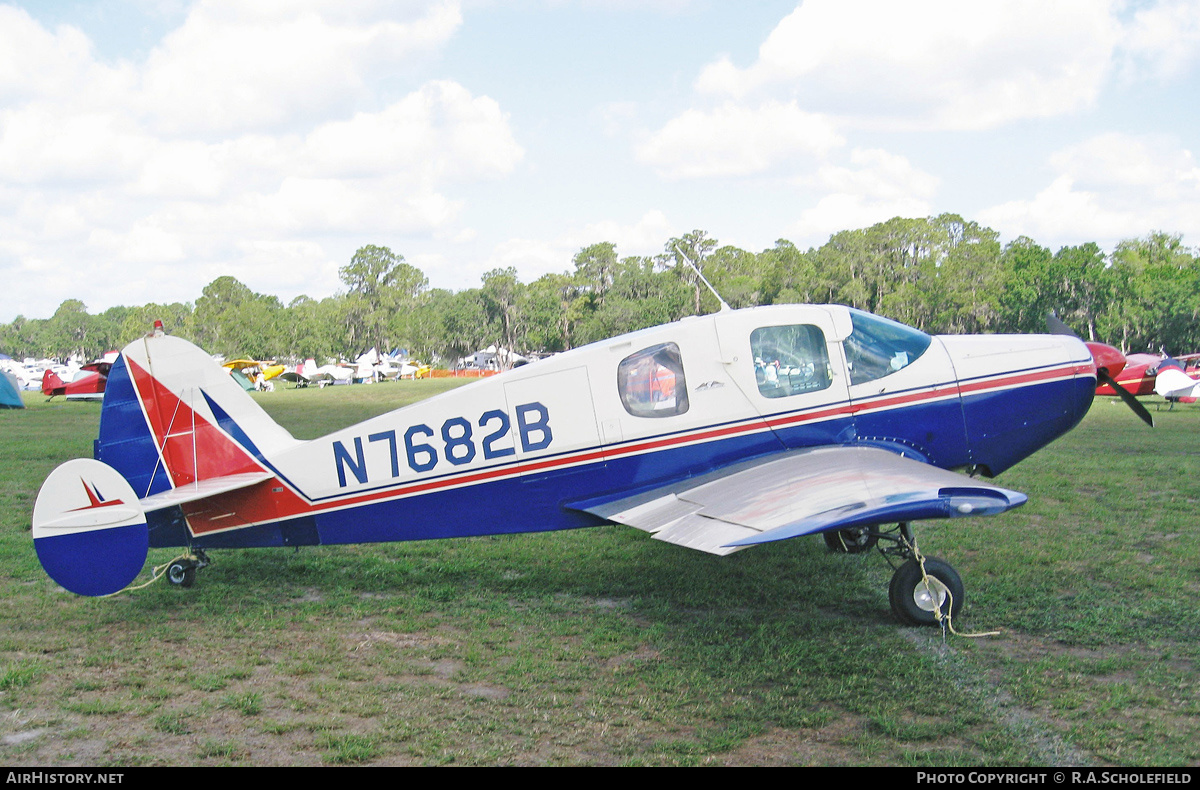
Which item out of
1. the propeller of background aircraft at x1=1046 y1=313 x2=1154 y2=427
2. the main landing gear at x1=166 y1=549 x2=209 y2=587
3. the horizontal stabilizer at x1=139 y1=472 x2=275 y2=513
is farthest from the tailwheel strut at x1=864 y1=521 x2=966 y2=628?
the main landing gear at x1=166 y1=549 x2=209 y2=587

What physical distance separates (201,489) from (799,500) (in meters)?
4.21

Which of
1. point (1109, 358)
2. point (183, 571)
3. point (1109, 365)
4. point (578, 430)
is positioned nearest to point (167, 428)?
point (183, 571)

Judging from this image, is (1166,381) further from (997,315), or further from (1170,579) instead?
(997,315)

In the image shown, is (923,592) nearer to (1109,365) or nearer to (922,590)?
(922,590)

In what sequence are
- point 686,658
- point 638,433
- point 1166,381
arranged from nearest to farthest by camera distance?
point 686,658 < point 638,433 < point 1166,381

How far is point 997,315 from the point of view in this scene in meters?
70.1

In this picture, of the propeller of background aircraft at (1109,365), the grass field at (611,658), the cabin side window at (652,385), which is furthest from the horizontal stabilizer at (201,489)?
the propeller of background aircraft at (1109,365)

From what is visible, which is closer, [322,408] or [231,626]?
[231,626]

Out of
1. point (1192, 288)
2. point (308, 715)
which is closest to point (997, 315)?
point (1192, 288)

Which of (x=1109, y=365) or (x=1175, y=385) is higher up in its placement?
(x=1109, y=365)

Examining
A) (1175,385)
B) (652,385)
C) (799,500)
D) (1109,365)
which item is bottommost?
(1175,385)

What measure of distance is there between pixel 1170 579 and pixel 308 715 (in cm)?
628

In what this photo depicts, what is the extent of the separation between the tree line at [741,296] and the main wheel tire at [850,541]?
4313cm

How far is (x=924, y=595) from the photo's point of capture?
17.8 feet
